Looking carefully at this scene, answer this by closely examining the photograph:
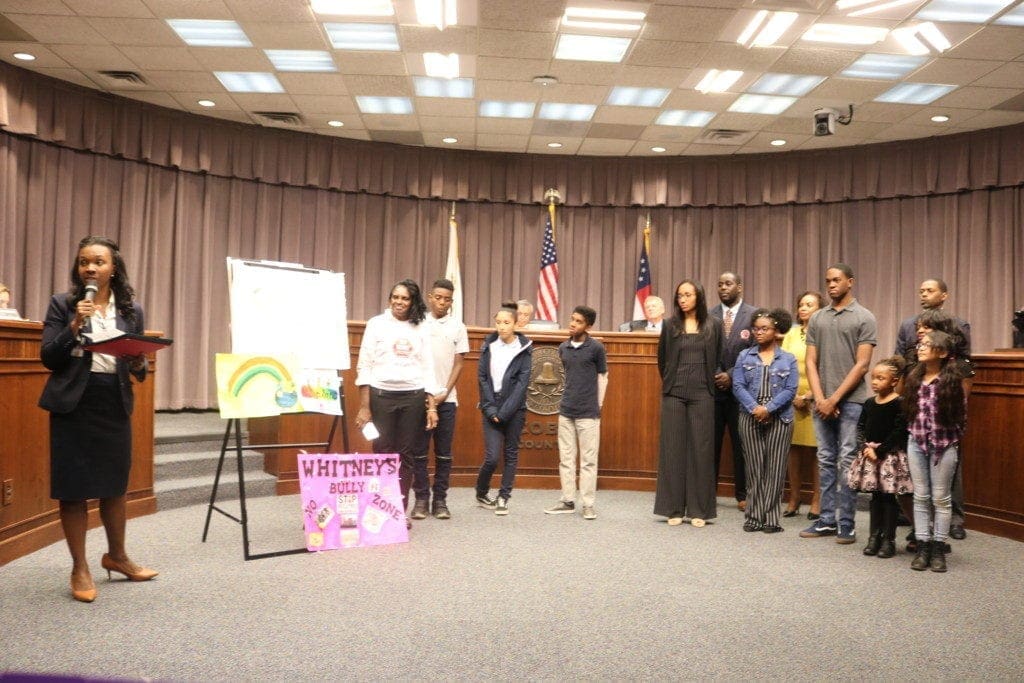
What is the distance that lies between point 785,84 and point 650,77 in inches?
52.8

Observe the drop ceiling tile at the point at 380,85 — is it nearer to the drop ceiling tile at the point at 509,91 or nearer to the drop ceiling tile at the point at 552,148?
the drop ceiling tile at the point at 509,91

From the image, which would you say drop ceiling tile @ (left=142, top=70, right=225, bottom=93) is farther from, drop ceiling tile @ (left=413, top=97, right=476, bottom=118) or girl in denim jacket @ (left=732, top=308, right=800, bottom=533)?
girl in denim jacket @ (left=732, top=308, right=800, bottom=533)

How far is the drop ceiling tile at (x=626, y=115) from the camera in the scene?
873cm

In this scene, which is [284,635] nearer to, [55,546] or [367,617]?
[367,617]

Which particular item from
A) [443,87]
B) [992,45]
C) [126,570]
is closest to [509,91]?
[443,87]

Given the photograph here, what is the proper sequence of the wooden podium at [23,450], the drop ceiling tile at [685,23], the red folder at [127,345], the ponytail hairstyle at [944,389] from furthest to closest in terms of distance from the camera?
the drop ceiling tile at [685,23] < the ponytail hairstyle at [944,389] < the wooden podium at [23,450] < the red folder at [127,345]

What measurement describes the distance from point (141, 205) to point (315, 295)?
5252 mm

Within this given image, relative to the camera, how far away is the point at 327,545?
4.45 m

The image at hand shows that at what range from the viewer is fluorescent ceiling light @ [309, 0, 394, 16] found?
21.0 feet

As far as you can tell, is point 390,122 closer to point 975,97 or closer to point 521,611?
point 975,97

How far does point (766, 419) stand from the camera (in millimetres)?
5246

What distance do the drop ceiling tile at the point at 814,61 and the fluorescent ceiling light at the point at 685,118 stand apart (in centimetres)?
139

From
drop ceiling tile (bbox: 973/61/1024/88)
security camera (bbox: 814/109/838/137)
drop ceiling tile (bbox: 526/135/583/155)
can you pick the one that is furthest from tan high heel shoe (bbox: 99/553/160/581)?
drop ceiling tile (bbox: 973/61/1024/88)

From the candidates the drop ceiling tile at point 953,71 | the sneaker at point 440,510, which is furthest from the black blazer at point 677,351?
the drop ceiling tile at point 953,71
